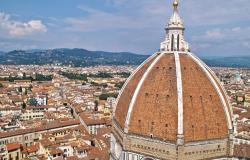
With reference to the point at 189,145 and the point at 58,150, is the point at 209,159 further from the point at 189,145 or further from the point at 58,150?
the point at 58,150

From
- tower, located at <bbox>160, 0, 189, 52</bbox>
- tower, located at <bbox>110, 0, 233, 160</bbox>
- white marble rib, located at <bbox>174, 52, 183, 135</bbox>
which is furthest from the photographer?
tower, located at <bbox>160, 0, 189, 52</bbox>

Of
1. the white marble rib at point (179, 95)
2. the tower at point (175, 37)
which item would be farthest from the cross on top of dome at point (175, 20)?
the white marble rib at point (179, 95)

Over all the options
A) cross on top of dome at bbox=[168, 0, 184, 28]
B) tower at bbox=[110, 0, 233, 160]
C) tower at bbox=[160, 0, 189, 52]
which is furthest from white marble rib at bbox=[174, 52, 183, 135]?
cross on top of dome at bbox=[168, 0, 184, 28]

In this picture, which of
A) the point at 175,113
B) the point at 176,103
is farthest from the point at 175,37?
the point at 175,113

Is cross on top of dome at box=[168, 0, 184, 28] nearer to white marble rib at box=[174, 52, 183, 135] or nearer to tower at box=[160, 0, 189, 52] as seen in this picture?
tower at box=[160, 0, 189, 52]

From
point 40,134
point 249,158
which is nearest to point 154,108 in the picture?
point 249,158

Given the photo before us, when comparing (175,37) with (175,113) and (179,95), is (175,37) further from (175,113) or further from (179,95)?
(175,113)

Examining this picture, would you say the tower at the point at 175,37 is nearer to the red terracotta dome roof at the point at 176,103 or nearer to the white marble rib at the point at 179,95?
the red terracotta dome roof at the point at 176,103

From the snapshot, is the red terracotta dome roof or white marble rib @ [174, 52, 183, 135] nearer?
white marble rib @ [174, 52, 183, 135]

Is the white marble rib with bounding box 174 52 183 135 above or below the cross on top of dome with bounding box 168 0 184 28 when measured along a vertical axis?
below
